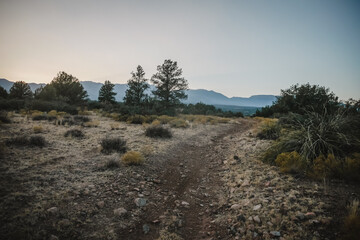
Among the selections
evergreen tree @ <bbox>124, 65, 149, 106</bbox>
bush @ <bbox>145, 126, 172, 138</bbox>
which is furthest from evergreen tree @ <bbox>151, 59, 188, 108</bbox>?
bush @ <bbox>145, 126, 172, 138</bbox>

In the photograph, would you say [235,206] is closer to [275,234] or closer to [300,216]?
[275,234]

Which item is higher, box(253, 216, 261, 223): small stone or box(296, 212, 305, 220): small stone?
box(296, 212, 305, 220): small stone

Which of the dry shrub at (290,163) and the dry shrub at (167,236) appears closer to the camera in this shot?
the dry shrub at (167,236)

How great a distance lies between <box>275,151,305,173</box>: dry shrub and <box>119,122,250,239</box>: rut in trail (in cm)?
183

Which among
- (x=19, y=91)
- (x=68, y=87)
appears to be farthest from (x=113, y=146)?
(x=68, y=87)

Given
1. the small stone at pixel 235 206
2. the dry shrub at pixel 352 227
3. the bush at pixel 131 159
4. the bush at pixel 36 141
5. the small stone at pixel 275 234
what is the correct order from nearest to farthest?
the dry shrub at pixel 352 227 → the small stone at pixel 275 234 → the small stone at pixel 235 206 → the bush at pixel 131 159 → the bush at pixel 36 141

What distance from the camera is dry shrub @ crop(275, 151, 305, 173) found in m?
4.28

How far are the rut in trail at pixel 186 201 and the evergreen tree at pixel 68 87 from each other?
38.1m

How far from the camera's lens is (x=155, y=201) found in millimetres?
3811

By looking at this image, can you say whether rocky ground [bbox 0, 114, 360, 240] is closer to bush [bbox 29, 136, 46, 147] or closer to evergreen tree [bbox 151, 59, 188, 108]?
bush [bbox 29, 136, 46, 147]

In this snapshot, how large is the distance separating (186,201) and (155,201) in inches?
30.2

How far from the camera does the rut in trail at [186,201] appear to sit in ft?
9.81

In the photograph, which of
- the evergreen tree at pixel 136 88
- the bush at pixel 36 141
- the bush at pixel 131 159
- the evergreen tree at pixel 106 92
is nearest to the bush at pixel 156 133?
the bush at pixel 131 159

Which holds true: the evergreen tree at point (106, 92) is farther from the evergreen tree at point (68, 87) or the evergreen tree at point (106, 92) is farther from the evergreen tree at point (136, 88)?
→ the evergreen tree at point (136, 88)
